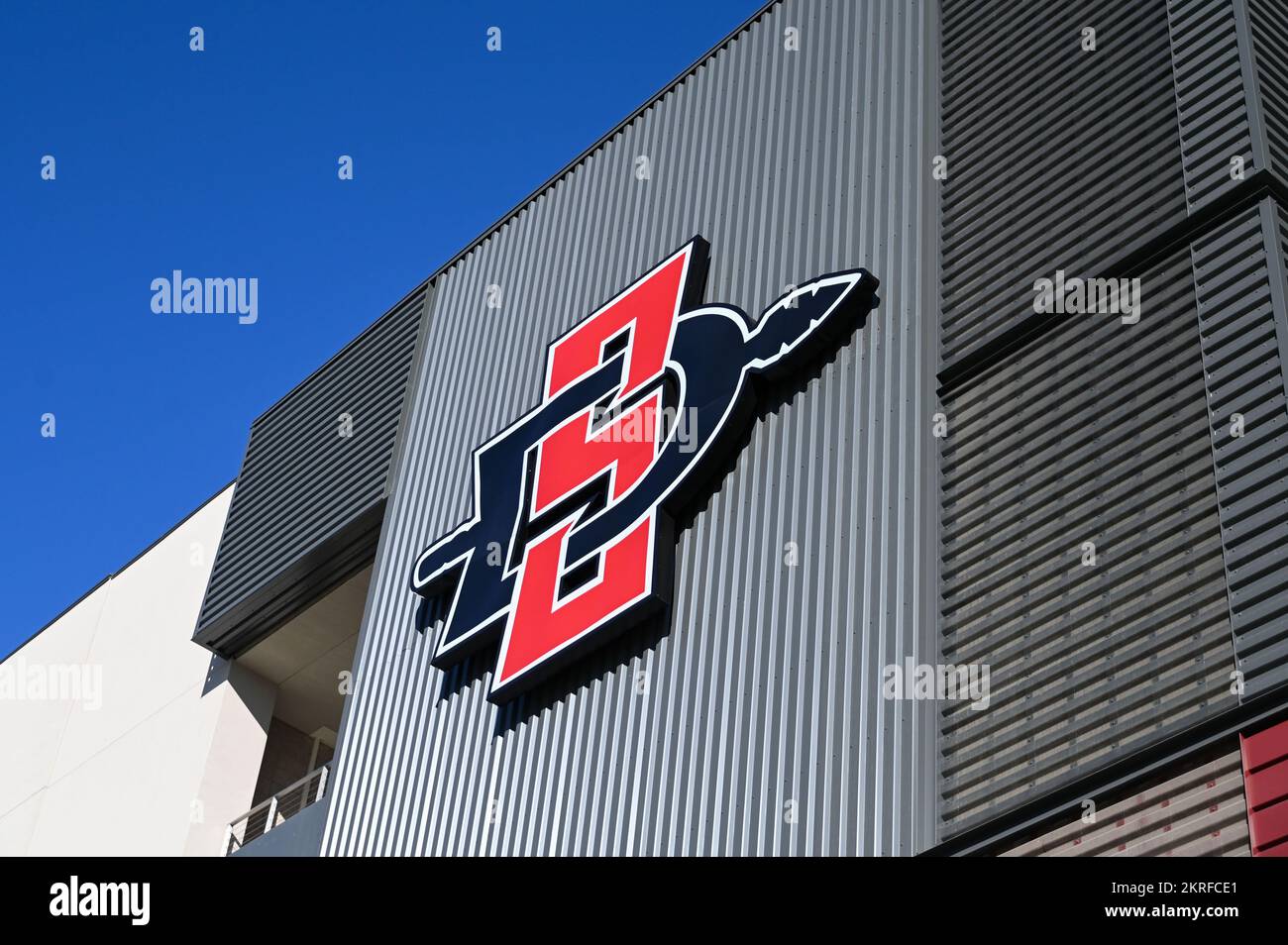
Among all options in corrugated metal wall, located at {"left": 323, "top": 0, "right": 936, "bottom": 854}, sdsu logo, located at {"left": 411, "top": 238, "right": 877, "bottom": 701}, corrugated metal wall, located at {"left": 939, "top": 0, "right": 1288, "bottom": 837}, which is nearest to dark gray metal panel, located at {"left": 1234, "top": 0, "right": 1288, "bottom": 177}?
corrugated metal wall, located at {"left": 939, "top": 0, "right": 1288, "bottom": 837}

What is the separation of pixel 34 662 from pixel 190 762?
8628mm

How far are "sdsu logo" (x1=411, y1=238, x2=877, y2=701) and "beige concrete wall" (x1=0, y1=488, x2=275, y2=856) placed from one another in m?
6.13

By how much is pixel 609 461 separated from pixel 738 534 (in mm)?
2345

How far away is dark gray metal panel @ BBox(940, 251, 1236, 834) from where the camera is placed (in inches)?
433

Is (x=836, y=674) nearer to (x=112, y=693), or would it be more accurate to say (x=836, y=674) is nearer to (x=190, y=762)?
(x=190, y=762)

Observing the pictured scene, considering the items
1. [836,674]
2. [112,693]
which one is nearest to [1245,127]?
[836,674]

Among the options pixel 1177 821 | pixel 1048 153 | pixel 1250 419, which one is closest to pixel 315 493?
pixel 1048 153

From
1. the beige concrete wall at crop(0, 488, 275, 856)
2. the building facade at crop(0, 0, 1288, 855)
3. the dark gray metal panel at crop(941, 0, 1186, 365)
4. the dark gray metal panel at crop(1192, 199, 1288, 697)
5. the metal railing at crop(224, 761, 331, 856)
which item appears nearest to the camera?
the dark gray metal panel at crop(1192, 199, 1288, 697)

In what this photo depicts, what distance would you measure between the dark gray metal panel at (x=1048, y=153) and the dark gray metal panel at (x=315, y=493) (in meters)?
9.83

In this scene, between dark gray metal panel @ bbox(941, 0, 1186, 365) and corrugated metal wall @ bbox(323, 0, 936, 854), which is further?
dark gray metal panel @ bbox(941, 0, 1186, 365)

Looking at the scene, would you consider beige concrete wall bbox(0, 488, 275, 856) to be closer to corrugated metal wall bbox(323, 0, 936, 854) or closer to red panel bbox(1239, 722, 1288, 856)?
corrugated metal wall bbox(323, 0, 936, 854)

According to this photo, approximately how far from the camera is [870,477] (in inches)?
572
